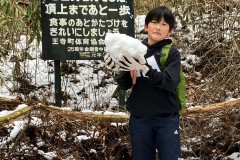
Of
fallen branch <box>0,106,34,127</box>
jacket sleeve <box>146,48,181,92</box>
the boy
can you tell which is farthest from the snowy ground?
jacket sleeve <box>146,48,181,92</box>

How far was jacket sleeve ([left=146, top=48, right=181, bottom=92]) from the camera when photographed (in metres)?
2.43

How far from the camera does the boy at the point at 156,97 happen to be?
2.57 meters

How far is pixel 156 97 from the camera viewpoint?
2617 millimetres

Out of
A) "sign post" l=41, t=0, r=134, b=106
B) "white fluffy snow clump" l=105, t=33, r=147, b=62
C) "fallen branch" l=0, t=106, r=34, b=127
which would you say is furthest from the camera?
"sign post" l=41, t=0, r=134, b=106

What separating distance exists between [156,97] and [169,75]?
0.69ft

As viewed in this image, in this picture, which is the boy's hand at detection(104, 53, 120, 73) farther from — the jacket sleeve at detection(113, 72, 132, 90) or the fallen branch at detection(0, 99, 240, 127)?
the fallen branch at detection(0, 99, 240, 127)

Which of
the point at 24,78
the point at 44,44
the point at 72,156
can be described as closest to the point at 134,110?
the point at 72,156

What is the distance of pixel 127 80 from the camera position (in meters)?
2.67

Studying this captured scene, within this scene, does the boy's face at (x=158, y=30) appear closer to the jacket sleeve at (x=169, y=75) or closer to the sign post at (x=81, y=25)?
the jacket sleeve at (x=169, y=75)

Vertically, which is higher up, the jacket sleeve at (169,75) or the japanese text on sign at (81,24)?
the japanese text on sign at (81,24)

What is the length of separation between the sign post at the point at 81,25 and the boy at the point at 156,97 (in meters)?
2.13

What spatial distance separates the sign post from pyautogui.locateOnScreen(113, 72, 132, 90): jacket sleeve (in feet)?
7.07

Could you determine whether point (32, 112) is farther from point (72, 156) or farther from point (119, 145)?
point (119, 145)

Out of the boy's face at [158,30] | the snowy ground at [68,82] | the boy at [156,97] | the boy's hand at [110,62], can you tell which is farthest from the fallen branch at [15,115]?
the snowy ground at [68,82]
